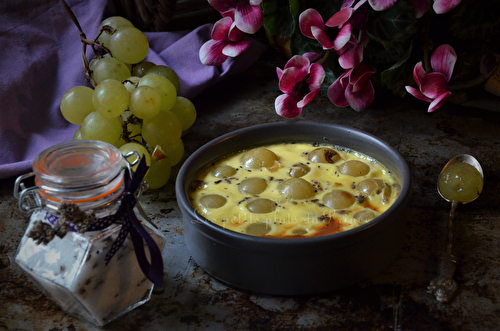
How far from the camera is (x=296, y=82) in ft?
3.52

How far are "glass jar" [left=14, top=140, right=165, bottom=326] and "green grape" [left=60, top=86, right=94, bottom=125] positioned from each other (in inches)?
13.3

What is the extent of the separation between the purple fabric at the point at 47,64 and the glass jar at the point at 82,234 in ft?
1.61

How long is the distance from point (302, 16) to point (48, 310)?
0.71m

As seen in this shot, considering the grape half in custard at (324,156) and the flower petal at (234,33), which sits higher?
the flower petal at (234,33)

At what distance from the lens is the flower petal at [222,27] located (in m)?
1.09

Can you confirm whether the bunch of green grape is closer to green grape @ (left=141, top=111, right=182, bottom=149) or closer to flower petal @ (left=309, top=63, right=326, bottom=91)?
green grape @ (left=141, top=111, right=182, bottom=149)

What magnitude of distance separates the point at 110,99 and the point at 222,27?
1.00ft

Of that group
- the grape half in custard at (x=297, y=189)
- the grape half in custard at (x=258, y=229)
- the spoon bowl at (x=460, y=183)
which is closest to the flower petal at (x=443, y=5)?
the spoon bowl at (x=460, y=183)

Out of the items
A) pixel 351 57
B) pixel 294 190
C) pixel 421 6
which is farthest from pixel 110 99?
pixel 421 6

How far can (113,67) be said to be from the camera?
1.11 meters

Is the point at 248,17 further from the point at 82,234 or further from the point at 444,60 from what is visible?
the point at 82,234

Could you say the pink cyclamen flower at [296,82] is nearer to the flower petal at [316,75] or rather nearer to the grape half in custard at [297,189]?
the flower petal at [316,75]

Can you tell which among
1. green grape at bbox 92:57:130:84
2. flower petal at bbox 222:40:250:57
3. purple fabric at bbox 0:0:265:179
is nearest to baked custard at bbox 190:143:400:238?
flower petal at bbox 222:40:250:57

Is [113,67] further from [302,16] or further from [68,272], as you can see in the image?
[68,272]
